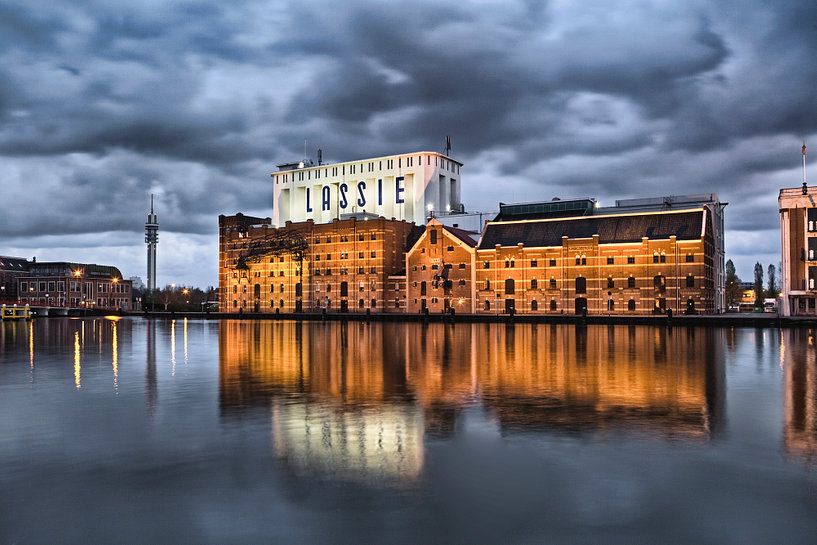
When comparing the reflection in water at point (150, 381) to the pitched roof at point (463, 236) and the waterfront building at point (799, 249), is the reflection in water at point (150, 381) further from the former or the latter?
the pitched roof at point (463, 236)

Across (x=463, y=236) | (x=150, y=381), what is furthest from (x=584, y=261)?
(x=150, y=381)

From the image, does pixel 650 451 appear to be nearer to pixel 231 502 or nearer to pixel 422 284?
pixel 231 502

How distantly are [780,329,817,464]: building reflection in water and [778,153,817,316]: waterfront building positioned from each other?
61.2m

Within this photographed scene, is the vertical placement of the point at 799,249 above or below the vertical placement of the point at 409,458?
above

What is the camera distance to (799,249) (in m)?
96.3

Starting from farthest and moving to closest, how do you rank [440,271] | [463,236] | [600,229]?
[463,236] → [440,271] → [600,229]

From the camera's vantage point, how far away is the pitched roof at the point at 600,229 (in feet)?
357

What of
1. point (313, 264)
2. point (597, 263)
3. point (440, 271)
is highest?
point (313, 264)

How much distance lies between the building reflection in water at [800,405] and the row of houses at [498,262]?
68492 mm

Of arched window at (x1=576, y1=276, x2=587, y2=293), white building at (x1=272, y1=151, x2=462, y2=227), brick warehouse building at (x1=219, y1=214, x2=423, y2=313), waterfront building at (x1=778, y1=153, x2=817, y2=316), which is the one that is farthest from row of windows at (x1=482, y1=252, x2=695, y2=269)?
white building at (x1=272, y1=151, x2=462, y2=227)

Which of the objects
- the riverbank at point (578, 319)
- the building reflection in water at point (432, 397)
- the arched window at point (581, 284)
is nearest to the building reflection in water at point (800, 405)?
the building reflection in water at point (432, 397)

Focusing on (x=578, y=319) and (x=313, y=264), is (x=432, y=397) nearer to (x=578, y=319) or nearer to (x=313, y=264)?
(x=578, y=319)

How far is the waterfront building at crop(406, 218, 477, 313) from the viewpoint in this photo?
125 metres

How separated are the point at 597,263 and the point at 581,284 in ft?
13.9
